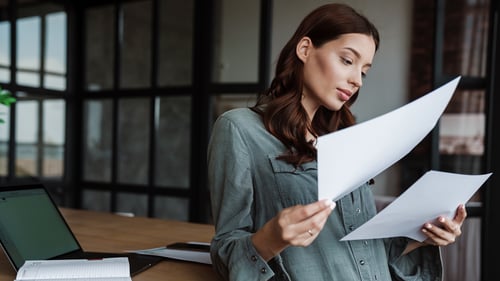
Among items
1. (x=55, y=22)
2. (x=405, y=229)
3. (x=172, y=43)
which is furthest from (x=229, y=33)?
(x=405, y=229)

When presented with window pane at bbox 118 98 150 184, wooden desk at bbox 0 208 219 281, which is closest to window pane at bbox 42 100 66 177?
window pane at bbox 118 98 150 184

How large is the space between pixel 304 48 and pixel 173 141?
2825mm

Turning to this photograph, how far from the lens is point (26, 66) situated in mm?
3729

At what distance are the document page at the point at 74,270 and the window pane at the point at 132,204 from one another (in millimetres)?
2873

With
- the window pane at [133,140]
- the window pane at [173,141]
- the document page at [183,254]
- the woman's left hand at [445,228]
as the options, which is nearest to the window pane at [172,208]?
the window pane at [173,141]

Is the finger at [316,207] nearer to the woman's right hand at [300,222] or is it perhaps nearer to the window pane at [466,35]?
the woman's right hand at [300,222]

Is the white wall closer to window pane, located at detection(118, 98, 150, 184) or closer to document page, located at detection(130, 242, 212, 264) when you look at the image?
window pane, located at detection(118, 98, 150, 184)

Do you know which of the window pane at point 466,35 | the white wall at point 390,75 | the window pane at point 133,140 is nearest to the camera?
the window pane at point 133,140

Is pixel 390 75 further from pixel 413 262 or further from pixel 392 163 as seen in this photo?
pixel 392 163

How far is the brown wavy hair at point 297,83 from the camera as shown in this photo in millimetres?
917

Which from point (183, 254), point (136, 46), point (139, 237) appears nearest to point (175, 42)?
point (136, 46)

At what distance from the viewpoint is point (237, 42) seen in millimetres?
3287

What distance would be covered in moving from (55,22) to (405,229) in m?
3.90

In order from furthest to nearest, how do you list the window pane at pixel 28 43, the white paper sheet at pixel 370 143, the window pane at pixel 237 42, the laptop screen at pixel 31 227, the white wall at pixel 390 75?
the white wall at pixel 390 75 → the window pane at pixel 28 43 → the window pane at pixel 237 42 → the laptop screen at pixel 31 227 → the white paper sheet at pixel 370 143
